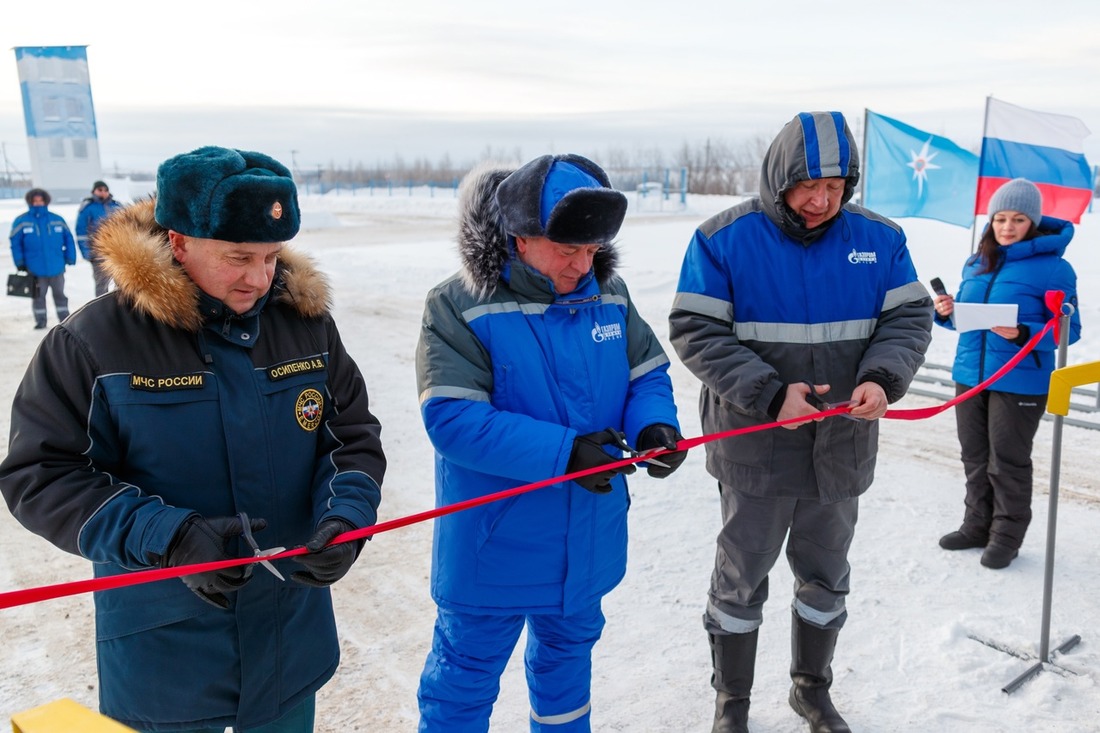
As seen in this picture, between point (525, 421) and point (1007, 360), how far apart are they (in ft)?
10.6

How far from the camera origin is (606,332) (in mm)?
2547

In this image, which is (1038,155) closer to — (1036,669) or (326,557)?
(1036,669)

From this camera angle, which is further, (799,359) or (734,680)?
(734,680)

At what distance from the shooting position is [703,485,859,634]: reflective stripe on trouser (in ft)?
9.87

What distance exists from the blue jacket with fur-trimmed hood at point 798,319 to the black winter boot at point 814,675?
546 mm

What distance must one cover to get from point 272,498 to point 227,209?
0.71 m

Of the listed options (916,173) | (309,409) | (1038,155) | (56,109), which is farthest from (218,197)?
(56,109)

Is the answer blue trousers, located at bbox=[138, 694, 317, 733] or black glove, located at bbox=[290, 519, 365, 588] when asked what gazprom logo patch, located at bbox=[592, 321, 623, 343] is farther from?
blue trousers, located at bbox=[138, 694, 317, 733]

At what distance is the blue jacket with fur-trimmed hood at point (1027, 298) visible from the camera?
4293 millimetres

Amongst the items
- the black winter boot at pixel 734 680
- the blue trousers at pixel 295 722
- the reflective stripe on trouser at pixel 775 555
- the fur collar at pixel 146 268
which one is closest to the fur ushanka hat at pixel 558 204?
the fur collar at pixel 146 268

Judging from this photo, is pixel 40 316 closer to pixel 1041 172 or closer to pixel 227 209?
pixel 227 209

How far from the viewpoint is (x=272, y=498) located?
2053 millimetres

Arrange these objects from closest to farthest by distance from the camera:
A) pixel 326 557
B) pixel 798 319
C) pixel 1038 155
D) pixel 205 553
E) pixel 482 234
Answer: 1. pixel 205 553
2. pixel 326 557
3. pixel 482 234
4. pixel 798 319
5. pixel 1038 155

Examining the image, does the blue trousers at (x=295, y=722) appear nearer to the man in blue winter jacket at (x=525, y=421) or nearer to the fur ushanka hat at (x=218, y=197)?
the man in blue winter jacket at (x=525, y=421)
